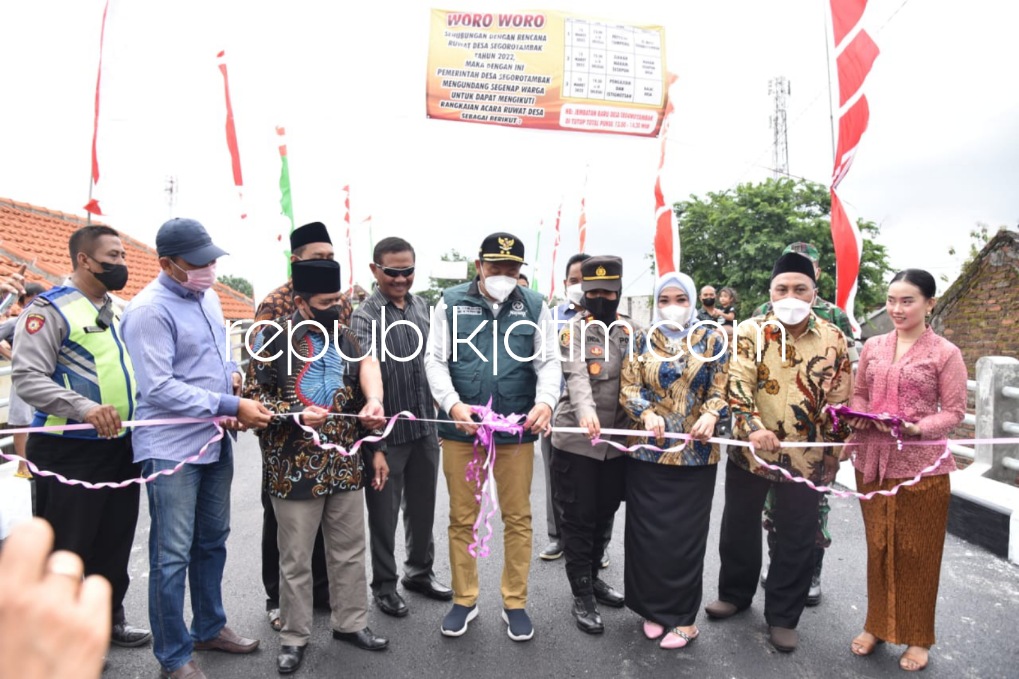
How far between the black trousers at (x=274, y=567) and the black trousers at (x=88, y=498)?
2.21 feet

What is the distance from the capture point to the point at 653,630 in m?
3.32

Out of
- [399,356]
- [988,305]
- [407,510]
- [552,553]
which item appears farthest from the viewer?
[988,305]

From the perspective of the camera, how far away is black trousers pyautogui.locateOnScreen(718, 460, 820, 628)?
3.28 metres

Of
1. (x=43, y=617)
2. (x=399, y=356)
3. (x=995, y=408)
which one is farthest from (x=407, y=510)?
(x=995, y=408)

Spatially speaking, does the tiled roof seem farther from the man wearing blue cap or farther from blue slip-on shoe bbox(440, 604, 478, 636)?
blue slip-on shoe bbox(440, 604, 478, 636)

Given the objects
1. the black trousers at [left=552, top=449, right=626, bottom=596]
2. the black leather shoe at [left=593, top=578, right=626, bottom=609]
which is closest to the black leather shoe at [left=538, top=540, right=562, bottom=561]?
the black leather shoe at [left=593, top=578, right=626, bottom=609]

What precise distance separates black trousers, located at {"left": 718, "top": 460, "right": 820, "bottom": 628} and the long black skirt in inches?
12.3

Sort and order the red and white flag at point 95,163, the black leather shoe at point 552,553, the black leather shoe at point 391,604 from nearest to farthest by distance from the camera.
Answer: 1. the black leather shoe at point 391,604
2. the black leather shoe at point 552,553
3. the red and white flag at point 95,163

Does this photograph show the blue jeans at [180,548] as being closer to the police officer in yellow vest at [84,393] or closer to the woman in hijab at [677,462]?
the police officer in yellow vest at [84,393]

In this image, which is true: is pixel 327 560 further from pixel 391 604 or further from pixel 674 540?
pixel 674 540

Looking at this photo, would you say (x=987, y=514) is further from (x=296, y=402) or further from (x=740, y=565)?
(x=296, y=402)

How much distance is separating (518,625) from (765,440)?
1.59 metres


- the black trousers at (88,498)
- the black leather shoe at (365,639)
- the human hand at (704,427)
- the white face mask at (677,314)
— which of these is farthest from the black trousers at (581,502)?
the black trousers at (88,498)

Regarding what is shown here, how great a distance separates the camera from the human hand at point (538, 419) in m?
3.14
